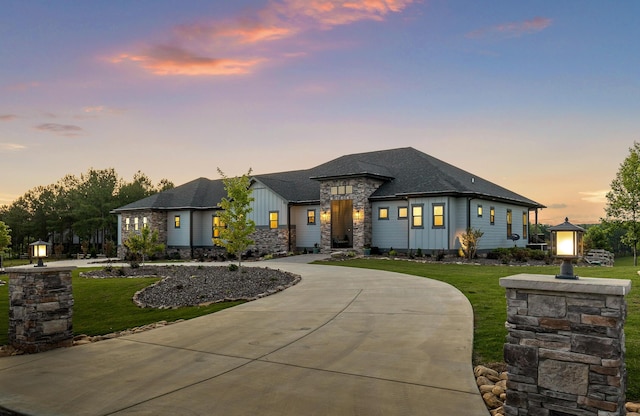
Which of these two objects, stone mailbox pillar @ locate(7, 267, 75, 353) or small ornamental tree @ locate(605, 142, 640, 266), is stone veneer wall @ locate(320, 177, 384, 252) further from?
stone mailbox pillar @ locate(7, 267, 75, 353)

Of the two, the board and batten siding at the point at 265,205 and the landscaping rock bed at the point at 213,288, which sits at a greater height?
the board and batten siding at the point at 265,205

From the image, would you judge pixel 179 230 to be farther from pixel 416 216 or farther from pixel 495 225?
pixel 495 225

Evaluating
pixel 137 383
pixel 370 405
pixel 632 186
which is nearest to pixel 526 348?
pixel 370 405

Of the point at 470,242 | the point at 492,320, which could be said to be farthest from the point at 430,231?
the point at 492,320

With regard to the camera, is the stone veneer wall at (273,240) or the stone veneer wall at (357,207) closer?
the stone veneer wall at (357,207)

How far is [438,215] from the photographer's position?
2544 cm

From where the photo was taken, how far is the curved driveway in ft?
15.9

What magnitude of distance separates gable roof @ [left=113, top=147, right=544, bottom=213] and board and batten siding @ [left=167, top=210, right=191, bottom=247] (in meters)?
0.84

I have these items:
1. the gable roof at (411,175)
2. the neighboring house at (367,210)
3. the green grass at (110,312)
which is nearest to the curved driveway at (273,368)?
the green grass at (110,312)

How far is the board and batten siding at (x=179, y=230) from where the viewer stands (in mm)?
36562

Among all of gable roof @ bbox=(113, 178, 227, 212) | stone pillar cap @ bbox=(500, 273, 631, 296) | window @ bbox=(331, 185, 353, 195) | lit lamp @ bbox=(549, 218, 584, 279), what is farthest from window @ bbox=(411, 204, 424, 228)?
stone pillar cap @ bbox=(500, 273, 631, 296)

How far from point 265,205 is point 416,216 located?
1235 centimetres

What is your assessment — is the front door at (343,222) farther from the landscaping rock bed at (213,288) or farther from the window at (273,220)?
the landscaping rock bed at (213,288)

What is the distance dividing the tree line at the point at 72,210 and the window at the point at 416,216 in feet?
131
